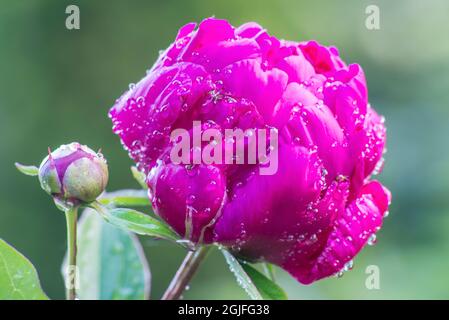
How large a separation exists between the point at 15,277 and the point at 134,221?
0.10m

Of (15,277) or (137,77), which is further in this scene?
(137,77)

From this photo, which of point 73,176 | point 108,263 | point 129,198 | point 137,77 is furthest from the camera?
point 137,77

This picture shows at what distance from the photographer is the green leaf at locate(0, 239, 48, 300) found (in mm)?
547

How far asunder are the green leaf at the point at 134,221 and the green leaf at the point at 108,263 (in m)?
0.17

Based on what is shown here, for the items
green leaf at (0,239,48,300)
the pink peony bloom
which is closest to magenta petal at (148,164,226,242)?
the pink peony bloom

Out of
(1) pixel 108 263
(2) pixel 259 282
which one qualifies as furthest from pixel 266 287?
(1) pixel 108 263

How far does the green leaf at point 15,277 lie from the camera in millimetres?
547

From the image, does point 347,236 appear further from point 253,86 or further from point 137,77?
point 137,77

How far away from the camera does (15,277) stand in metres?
0.55

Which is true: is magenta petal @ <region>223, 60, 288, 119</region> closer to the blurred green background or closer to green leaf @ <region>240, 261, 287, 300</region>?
green leaf @ <region>240, 261, 287, 300</region>
